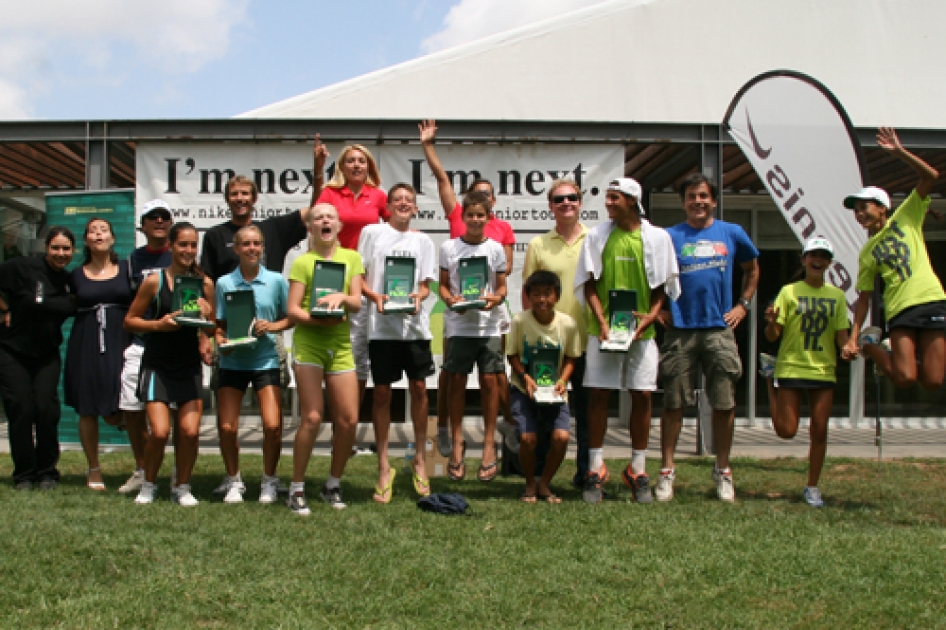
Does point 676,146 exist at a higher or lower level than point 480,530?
higher

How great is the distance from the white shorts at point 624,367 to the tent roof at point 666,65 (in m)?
7.75

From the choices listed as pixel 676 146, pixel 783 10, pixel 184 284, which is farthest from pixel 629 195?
pixel 783 10

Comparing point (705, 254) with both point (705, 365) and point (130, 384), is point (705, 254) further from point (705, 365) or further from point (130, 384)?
point (130, 384)

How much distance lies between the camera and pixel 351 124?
8.41 metres

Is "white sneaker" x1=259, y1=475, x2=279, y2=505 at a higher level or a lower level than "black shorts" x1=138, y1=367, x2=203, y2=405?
lower

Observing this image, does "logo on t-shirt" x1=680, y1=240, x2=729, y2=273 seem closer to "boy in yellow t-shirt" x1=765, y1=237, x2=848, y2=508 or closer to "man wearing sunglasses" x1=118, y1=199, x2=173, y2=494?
"boy in yellow t-shirt" x1=765, y1=237, x2=848, y2=508

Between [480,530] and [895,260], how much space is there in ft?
10.5

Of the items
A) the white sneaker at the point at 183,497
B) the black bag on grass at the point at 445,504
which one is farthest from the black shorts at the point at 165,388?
the black bag on grass at the point at 445,504

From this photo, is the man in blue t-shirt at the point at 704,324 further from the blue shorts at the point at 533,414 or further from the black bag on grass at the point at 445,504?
the black bag on grass at the point at 445,504

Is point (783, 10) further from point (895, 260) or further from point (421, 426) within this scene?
point (421, 426)

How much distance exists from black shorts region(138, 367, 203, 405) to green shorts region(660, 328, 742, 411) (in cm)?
314

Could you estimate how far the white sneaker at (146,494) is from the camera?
5.24 m

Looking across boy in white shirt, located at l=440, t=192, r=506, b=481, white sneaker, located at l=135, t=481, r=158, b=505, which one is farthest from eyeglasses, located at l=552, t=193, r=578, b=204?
white sneaker, located at l=135, t=481, r=158, b=505

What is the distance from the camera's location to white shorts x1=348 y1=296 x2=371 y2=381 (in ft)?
19.4
